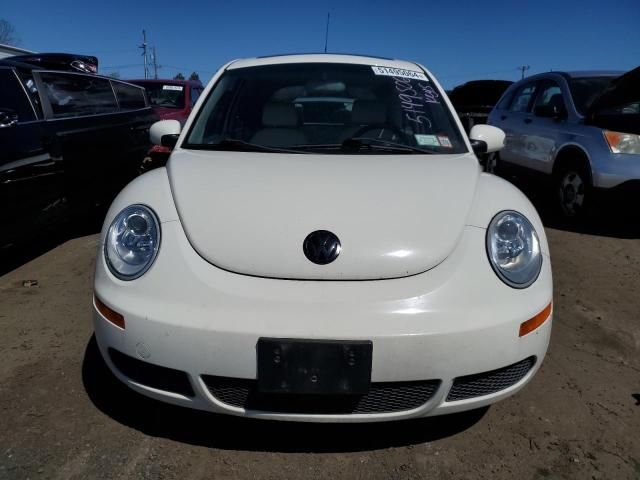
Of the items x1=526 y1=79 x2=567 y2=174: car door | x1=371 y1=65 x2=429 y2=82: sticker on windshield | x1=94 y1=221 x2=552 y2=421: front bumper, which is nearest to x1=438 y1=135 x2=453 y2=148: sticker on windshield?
x1=371 y1=65 x2=429 y2=82: sticker on windshield

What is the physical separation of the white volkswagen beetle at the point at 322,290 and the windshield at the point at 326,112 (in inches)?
15.4

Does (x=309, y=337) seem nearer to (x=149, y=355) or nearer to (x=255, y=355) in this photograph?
(x=255, y=355)

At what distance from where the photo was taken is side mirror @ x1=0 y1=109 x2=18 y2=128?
3.28m

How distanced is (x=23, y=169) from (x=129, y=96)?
2399mm

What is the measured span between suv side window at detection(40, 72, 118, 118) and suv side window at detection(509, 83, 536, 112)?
470 centimetres

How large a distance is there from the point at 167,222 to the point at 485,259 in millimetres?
1106

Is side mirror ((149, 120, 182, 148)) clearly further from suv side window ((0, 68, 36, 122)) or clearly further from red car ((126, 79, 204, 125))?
red car ((126, 79, 204, 125))

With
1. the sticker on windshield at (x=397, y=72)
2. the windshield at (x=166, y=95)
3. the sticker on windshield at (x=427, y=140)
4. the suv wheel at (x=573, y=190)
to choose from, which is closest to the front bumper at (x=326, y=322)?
the sticker on windshield at (x=427, y=140)

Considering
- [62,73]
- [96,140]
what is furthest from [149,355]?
[62,73]

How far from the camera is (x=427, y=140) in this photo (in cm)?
251

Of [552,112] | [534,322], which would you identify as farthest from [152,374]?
[552,112]

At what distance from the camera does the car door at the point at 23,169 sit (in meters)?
3.28

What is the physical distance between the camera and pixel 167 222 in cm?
181

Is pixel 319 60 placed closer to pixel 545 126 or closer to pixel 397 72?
pixel 397 72
